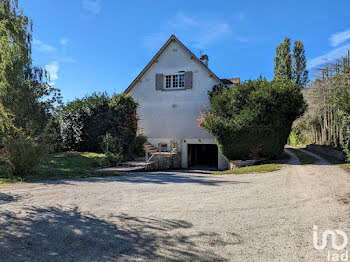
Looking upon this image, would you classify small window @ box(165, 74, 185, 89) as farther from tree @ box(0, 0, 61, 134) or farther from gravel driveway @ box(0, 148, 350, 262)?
gravel driveway @ box(0, 148, 350, 262)

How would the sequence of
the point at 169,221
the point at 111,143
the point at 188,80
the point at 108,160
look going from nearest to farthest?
the point at 169,221
the point at 108,160
the point at 111,143
the point at 188,80

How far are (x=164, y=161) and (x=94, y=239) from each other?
11.8 metres

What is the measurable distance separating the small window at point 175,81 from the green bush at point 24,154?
11695 mm

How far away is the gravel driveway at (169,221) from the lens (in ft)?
9.78

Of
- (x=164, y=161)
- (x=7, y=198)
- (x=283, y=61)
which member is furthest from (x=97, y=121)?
(x=283, y=61)

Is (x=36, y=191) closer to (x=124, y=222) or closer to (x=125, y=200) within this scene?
(x=125, y=200)

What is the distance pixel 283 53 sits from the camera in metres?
26.8

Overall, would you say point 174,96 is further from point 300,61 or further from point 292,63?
point 300,61

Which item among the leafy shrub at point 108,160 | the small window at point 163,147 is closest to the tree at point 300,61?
the small window at point 163,147

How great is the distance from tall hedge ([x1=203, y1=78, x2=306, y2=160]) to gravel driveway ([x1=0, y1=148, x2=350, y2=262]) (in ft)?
17.0

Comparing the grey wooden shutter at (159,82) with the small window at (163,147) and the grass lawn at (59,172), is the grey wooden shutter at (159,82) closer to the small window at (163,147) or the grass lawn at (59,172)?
the small window at (163,147)

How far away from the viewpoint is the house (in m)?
17.3

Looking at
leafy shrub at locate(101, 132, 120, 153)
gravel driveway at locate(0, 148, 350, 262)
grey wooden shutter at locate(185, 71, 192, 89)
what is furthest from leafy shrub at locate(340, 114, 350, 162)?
leafy shrub at locate(101, 132, 120, 153)

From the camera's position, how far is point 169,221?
158 inches
